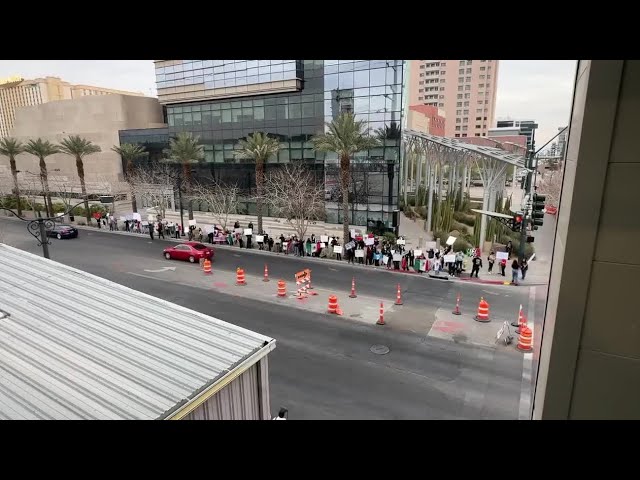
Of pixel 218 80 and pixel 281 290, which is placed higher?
pixel 218 80

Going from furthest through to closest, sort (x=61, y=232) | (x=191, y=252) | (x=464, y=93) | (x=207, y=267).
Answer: (x=464, y=93) → (x=61, y=232) → (x=191, y=252) → (x=207, y=267)

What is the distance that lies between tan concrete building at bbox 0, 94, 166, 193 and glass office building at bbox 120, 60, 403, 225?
22.3 feet

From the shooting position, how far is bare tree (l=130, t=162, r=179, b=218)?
115ft

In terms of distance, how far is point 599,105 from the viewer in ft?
8.77

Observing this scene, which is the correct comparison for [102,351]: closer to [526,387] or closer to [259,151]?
[526,387]

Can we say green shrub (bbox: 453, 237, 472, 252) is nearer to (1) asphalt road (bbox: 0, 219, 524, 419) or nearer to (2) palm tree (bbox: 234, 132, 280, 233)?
(1) asphalt road (bbox: 0, 219, 524, 419)

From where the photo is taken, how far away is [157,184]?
36531mm

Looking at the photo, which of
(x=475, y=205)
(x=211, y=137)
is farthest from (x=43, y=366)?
(x=475, y=205)

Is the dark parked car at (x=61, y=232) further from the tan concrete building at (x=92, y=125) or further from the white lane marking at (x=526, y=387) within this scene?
the white lane marking at (x=526, y=387)

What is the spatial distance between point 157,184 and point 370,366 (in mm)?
31474

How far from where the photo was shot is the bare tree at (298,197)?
25281 millimetres

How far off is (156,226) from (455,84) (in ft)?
338

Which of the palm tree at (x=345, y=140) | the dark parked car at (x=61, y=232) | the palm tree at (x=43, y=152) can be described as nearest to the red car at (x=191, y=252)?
the palm tree at (x=345, y=140)

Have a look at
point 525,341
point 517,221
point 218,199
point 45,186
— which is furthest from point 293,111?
point 525,341
